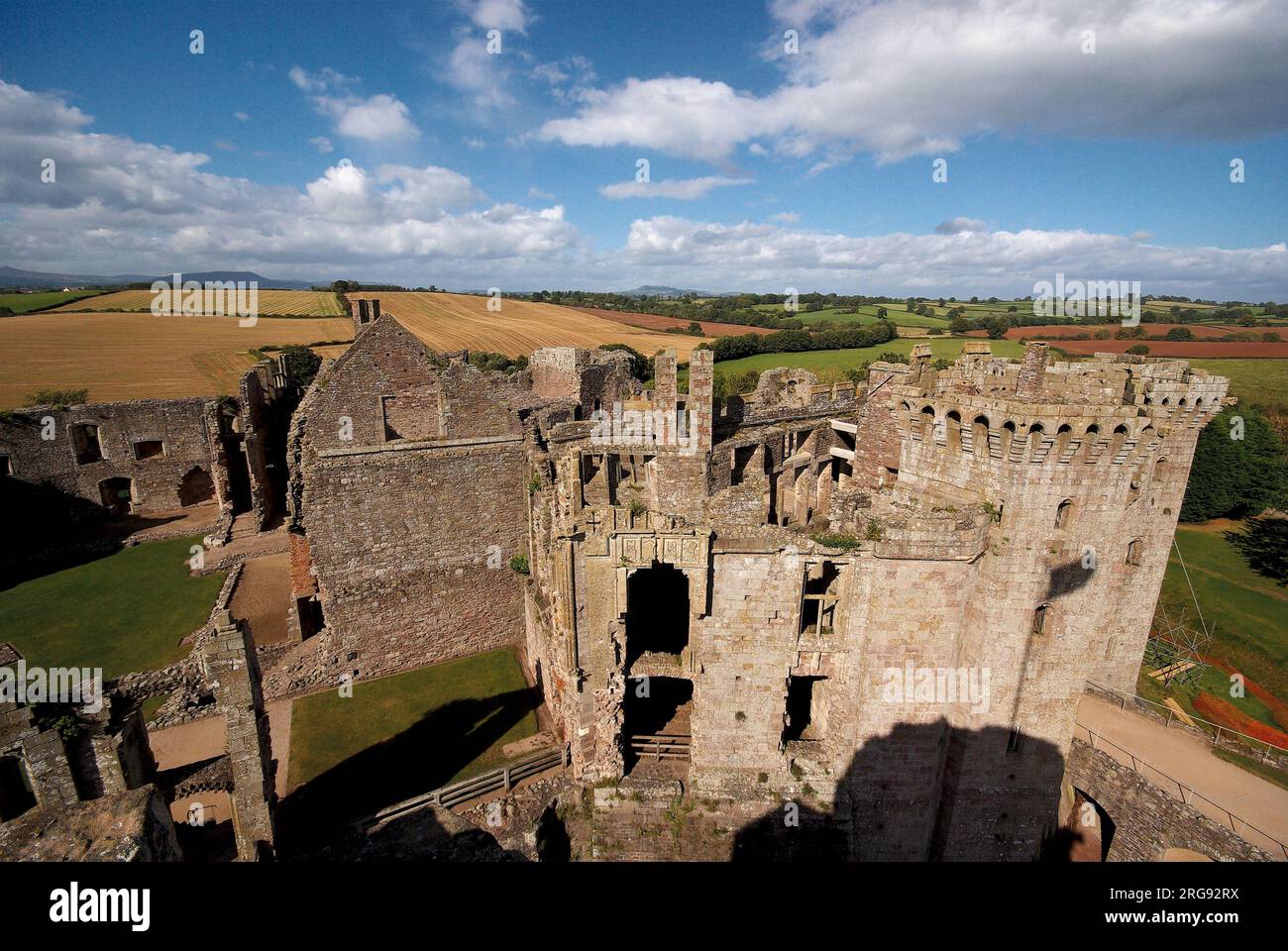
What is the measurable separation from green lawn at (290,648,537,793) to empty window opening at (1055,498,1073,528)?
1390 centimetres

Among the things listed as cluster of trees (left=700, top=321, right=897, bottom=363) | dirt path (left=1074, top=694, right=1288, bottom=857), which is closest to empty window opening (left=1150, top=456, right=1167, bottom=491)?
dirt path (left=1074, top=694, right=1288, bottom=857)

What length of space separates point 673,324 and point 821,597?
73.4 metres

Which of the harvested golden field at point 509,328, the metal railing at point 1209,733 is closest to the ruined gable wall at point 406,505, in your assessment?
the metal railing at point 1209,733

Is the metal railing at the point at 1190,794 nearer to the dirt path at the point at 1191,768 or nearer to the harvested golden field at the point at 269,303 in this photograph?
the dirt path at the point at 1191,768

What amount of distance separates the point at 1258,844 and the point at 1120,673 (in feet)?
14.3

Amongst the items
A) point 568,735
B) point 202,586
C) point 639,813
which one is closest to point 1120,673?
point 639,813

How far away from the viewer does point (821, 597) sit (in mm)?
12312

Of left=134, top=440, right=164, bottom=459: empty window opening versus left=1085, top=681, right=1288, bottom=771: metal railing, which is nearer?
left=1085, top=681, right=1288, bottom=771: metal railing

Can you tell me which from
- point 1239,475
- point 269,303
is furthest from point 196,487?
point 269,303

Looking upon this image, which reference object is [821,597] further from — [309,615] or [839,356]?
[839,356]

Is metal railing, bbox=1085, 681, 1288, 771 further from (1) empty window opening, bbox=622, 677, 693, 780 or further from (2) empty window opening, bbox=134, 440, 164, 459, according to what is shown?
(2) empty window opening, bbox=134, 440, 164, 459

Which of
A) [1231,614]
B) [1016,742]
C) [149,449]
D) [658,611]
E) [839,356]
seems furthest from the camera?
[839,356]

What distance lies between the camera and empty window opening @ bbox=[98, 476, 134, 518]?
31.2 metres
